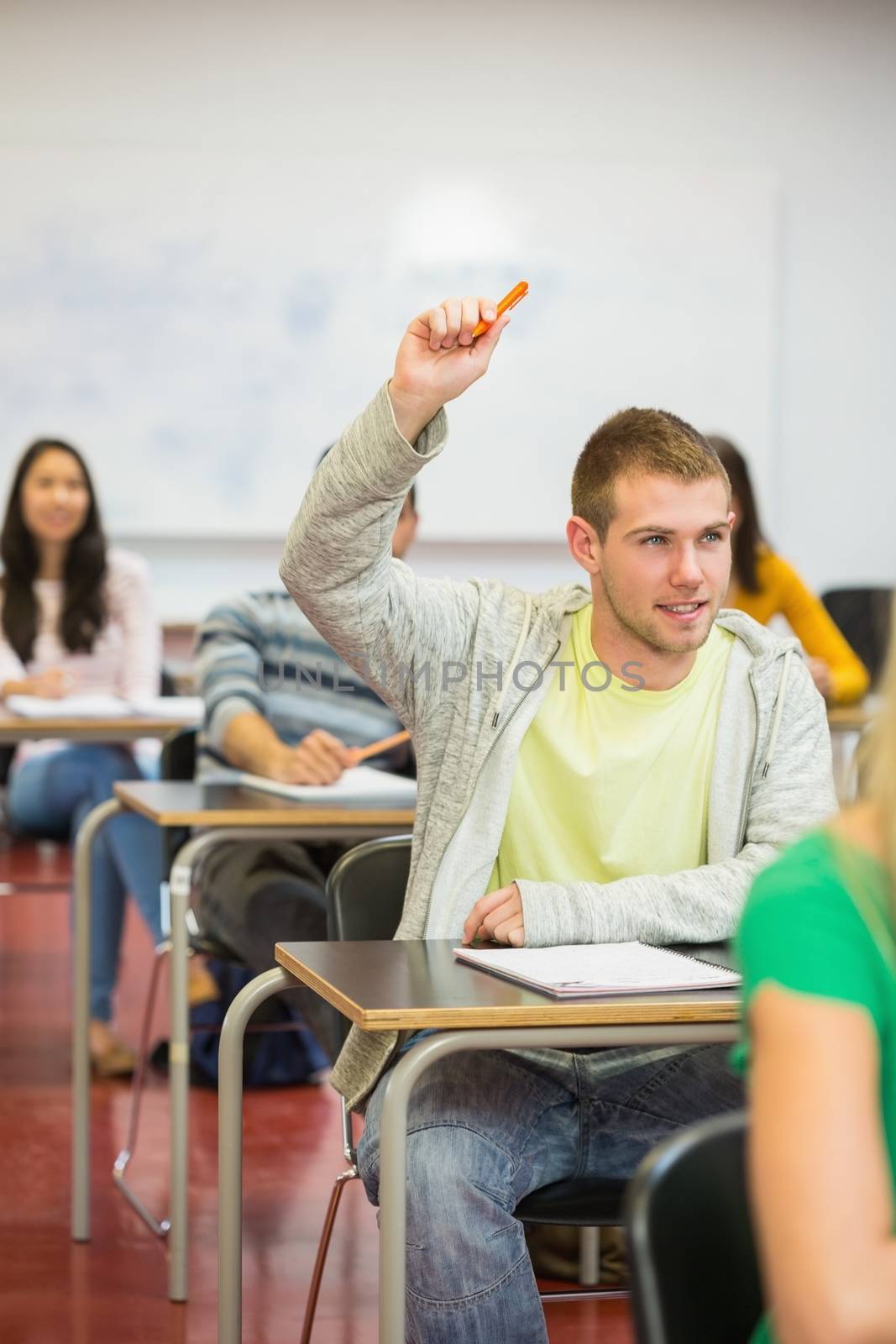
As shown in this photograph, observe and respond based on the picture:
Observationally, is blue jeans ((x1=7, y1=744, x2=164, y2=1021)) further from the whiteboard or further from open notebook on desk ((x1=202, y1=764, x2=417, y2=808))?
the whiteboard

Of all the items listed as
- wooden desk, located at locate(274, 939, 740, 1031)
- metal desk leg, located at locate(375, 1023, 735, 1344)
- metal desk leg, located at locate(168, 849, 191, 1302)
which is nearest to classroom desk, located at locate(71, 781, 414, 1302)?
metal desk leg, located at locate(168, 849, 191, 1302)

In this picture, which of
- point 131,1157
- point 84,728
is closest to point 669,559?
point 131,1157

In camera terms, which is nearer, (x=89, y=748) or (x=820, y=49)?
(x=89, y=748)

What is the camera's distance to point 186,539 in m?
5.84

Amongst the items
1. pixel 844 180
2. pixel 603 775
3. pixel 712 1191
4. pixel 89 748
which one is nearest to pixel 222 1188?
pixel 603 775

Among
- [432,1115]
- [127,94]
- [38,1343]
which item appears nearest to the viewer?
[432,1115]

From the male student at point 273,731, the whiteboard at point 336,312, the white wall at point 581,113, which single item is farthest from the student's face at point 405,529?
the white wall at point 581,113

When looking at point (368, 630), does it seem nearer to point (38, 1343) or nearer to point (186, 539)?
point (38, 1343)

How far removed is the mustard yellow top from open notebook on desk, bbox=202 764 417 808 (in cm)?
137

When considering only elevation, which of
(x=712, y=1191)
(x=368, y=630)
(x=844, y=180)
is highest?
(x=844, y=180)

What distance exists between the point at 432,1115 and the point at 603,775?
0.41m

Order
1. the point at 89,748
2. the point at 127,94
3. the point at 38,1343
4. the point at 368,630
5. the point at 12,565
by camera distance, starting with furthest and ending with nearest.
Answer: the point at 127,94, the point at 12,565, the point at 89,748, the point at 38,1343, the point at 368,630

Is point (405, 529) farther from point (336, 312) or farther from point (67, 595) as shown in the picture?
point (336, 312)

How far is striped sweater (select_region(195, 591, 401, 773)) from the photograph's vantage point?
2.91 metres
